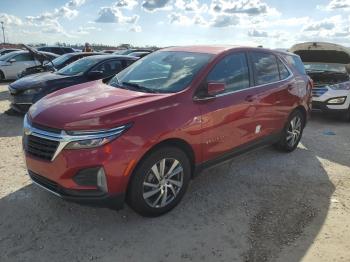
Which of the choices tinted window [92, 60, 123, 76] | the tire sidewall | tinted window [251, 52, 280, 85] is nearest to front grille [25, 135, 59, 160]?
tinted window [251, 52, 280, 85]

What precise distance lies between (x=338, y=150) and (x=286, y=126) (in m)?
1.55

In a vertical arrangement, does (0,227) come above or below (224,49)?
below

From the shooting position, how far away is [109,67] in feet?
30.4

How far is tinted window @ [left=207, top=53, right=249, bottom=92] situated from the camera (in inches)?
175

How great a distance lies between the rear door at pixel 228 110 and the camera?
4234 mm

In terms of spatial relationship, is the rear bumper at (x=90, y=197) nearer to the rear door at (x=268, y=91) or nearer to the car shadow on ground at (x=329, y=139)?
the rear door at (x=268, y=91)

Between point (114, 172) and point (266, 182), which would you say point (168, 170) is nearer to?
point (114, 172)

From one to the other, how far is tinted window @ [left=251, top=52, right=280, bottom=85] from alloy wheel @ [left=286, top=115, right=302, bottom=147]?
2.98 feet

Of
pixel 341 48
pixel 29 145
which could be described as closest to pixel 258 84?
pixel 29 145

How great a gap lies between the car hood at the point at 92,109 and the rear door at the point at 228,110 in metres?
0.63

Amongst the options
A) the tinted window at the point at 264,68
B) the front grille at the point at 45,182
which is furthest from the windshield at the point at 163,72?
the front grille at the point at 45,182

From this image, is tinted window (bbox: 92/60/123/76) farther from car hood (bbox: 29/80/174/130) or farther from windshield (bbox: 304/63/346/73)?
windshield (bbox: 304/63/346/73)

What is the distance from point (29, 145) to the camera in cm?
376

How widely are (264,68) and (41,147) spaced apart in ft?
10.8
